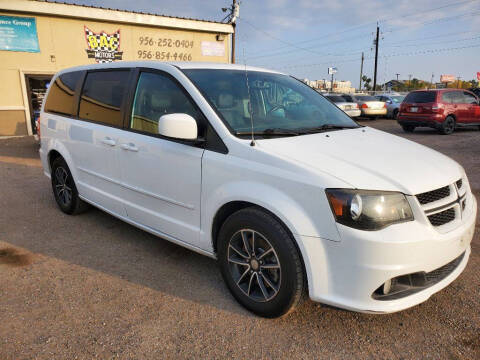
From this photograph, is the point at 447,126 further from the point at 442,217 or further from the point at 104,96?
the point at 104,96

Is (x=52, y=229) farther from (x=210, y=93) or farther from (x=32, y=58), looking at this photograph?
(x=32, y=58)

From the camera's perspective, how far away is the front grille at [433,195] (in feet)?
7.45

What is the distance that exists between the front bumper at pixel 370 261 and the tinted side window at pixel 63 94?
3.47 meters

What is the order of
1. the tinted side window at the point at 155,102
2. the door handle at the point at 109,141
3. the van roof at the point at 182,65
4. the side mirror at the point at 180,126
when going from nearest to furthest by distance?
the side mirror at the point at 180,126
the tinted side window at the point at 155,102
the van roof at the point at 182,65
the door handle at the point at 109,141

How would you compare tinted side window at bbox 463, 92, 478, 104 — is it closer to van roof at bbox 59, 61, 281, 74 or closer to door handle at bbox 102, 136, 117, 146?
van roof at bbox 59, 61, 281, 74

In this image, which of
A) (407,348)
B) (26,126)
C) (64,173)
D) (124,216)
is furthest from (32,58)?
(407,348)

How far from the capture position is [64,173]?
4.71 metres

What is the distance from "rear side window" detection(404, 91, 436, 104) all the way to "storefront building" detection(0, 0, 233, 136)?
358 inches

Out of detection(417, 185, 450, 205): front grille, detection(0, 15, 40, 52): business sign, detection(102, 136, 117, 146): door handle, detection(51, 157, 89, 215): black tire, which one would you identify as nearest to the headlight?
detection(417, 185, 450, 205): front grille

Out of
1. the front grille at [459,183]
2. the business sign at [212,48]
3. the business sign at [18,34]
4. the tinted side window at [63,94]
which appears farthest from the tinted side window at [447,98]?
the business sign at [18,34]

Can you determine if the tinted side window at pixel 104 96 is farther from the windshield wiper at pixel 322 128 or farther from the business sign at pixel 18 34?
the business sign at pixel 18 34

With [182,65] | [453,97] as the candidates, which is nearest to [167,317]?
[182,65]

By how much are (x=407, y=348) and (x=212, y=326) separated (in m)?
1.25

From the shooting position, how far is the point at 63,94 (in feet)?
15.1
